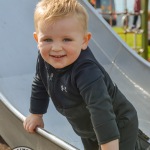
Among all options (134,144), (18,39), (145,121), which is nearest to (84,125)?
(134,144)

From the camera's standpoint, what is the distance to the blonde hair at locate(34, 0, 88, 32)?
1550 millimetres

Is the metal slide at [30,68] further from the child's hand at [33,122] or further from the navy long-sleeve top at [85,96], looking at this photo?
the navy long-sleeve top at [85,96]

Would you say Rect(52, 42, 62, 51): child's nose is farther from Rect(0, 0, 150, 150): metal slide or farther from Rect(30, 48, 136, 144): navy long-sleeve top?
Rect(0, 0, 150, 150): metal slide

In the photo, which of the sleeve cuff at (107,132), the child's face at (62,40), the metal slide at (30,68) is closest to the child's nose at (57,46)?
the child's face at (62,40)

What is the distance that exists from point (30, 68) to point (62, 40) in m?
1.57

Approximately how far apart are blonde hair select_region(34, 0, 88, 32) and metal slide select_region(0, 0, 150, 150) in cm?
70

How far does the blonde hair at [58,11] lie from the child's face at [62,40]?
2 cm

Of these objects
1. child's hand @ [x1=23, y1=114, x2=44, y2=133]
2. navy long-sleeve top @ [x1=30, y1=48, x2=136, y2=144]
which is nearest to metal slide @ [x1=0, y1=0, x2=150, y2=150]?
child's hand @ [x1=23, y1=114, x2=44, y2=133]

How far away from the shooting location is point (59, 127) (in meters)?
2.58

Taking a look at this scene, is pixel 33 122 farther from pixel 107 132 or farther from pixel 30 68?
pixel 30 68

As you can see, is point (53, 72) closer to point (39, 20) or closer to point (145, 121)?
point (39, 20)

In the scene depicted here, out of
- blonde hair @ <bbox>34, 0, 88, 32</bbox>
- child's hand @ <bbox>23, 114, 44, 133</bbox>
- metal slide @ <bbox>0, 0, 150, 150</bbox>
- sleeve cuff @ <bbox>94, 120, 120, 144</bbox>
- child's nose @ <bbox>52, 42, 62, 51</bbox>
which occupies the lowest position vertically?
metal slide @ <bbox>0, 0, 150, 150</bbox>

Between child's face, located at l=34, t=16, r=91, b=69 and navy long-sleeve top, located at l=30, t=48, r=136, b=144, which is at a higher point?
child's face, located at l=34, t=16, r=91, b=69

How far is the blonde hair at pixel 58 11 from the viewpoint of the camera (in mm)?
1550
